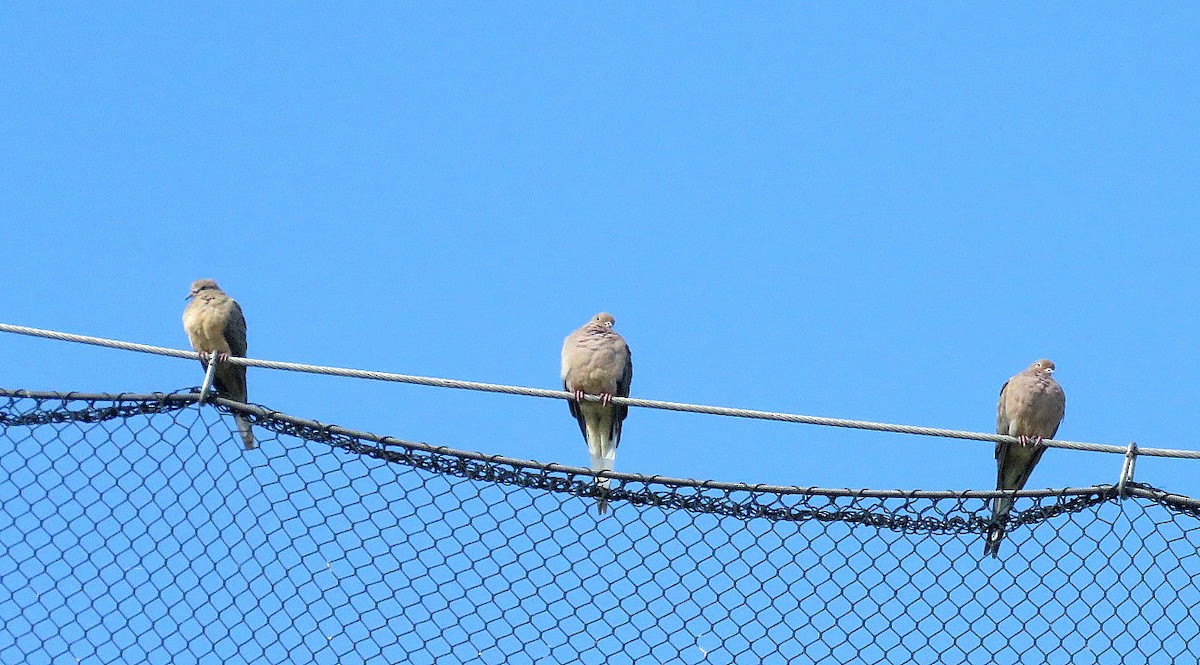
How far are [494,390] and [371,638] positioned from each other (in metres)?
1.24

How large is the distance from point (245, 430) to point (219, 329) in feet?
10.6

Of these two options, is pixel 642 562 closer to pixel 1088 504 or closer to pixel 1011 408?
pixel 1088 504

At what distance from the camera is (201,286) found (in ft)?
31.3

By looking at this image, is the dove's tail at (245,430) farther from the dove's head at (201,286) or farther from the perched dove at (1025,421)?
the perched dove at (1025,421)

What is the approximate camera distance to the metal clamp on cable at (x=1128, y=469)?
5.49 m

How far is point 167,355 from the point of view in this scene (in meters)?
5.97

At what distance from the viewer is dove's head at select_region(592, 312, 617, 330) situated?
9.48 metres

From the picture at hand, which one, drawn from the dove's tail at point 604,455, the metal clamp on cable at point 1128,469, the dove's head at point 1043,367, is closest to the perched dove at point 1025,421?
the dove's head at point 1043,367

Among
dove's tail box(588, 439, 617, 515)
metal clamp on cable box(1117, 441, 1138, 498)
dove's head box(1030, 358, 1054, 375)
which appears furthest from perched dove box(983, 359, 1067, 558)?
metal clamp on cable box(1117, 441, 1138, 498)

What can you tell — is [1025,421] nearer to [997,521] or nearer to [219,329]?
[997,521]

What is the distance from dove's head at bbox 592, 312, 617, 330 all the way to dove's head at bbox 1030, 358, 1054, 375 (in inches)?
96.2

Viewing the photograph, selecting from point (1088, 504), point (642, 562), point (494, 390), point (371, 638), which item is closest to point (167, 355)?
point (494, 390)

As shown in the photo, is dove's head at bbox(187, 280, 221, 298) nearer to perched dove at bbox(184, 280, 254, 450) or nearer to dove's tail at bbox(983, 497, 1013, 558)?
perched dove at bbox(184, 280, 254, 450)

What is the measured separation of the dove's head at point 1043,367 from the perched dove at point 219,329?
177 inches
